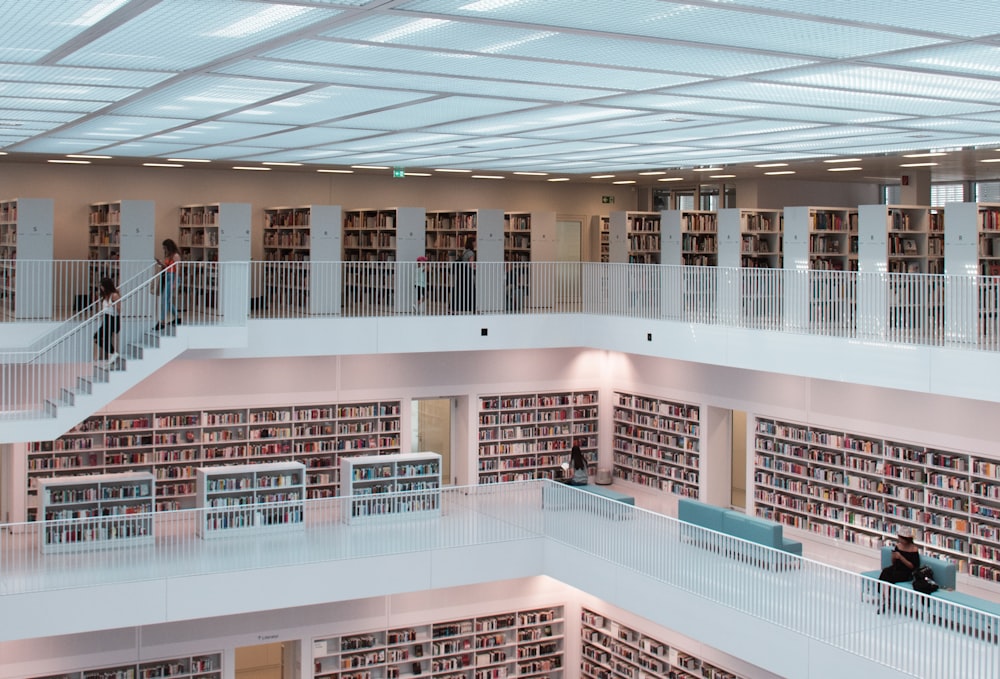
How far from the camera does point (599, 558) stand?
1295 centimetres

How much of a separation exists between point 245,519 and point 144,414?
2991 mm

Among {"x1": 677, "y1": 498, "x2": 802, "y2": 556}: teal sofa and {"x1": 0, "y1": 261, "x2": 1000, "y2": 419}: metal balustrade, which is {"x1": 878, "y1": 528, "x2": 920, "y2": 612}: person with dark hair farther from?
{"x1": 0, "y1": 261, "x2": 1000, "y2": 419}: metal balustrade

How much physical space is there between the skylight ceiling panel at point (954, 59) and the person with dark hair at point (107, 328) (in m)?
9.23

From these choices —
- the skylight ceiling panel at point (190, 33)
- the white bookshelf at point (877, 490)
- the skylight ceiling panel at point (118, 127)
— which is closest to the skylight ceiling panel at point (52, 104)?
the skylight ceiling panel at point (118, 127)

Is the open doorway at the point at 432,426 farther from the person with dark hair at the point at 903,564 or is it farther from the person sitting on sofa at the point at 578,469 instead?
the person with dark hair at the point at 903,564

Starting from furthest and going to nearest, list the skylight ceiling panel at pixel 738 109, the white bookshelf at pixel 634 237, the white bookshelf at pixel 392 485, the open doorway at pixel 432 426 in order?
1. the white bookshelf at pixel 634 237
2. the open doorway at pixel 432 426
3. the white bookshelf at pixel 392 485
4. the skylight ceiling panel at pixel 738 109

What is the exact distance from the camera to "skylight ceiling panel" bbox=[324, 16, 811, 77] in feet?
19.4

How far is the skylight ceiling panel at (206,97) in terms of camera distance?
7.91m

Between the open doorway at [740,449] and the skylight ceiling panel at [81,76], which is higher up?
the skylight ceiling panel at [81,76]

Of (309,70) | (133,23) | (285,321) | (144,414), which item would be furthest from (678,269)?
(133,23)

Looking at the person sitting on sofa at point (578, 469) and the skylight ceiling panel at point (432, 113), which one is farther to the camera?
the person sitting on sofa at point (578, 469)

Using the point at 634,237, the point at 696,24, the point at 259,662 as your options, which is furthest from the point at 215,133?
the point at 259,662

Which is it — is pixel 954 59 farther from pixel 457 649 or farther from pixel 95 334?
pixel 457 649

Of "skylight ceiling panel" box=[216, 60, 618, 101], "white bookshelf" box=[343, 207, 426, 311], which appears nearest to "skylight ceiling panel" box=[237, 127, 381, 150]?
"white bookshelf" box=[343, 207, 426, 311]
